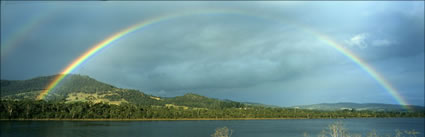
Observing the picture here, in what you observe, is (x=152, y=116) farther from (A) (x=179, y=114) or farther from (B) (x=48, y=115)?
(B) (x=48, y=115)

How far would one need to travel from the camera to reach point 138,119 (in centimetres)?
18150

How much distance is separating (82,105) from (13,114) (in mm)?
37342

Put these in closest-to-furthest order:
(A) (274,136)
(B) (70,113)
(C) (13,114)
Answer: (A) (274,136) < (C) (13,114) < (B) (70,113)

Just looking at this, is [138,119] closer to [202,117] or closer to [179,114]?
[179,114]

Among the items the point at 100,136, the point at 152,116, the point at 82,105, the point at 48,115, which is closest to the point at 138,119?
the point at 152,116

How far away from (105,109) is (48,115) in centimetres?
3182

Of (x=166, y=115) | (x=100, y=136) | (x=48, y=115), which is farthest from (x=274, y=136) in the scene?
(x=48, y=115)

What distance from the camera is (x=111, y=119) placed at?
171750 millimetres

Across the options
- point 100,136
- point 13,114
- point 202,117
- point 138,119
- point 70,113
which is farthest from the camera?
point 202,117

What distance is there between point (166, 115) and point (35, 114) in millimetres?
68037

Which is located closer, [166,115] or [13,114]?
[13,114]

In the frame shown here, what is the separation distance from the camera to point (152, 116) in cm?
18662

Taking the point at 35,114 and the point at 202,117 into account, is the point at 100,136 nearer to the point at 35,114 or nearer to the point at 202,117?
the point at 35,114

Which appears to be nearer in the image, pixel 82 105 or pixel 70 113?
pixel 70 113
